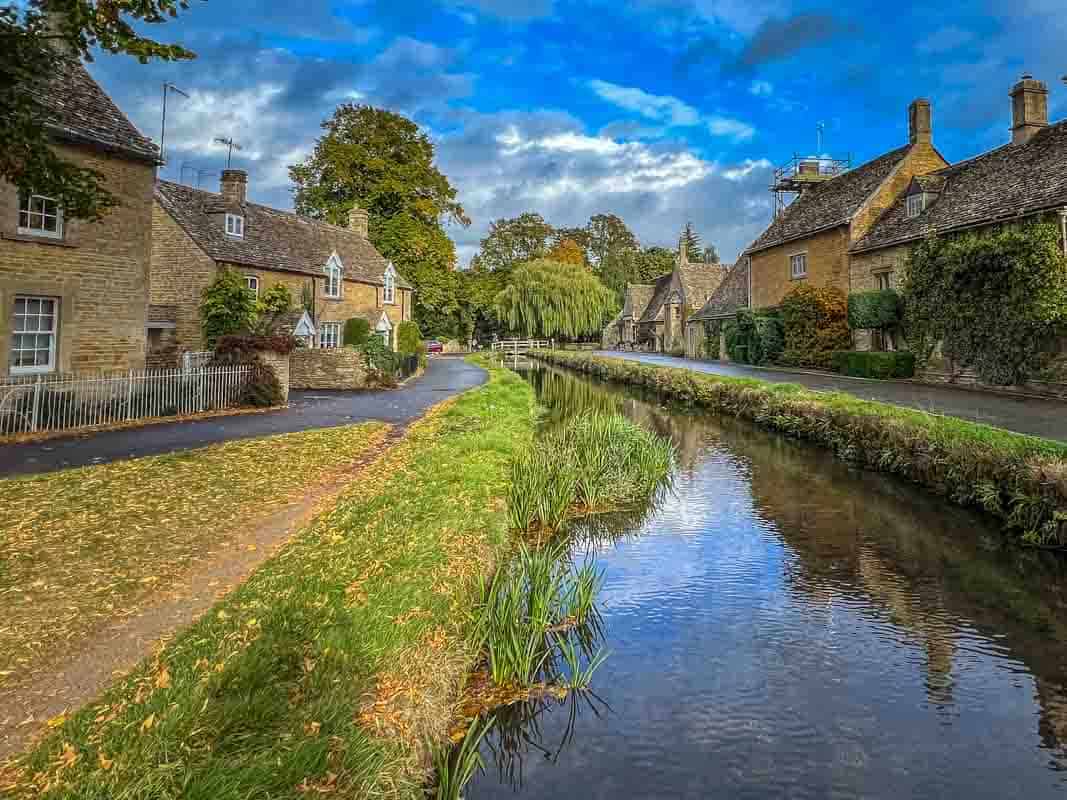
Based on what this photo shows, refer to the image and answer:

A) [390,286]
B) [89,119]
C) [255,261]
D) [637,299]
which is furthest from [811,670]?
[637,299]

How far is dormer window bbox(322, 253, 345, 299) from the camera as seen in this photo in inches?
1310

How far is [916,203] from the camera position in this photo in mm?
26391

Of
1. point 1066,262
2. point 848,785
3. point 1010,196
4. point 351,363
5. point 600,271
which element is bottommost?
point 848,785

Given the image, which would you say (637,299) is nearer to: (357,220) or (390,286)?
(357,220)

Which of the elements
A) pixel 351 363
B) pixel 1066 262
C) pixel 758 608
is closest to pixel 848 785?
pixel 758 608

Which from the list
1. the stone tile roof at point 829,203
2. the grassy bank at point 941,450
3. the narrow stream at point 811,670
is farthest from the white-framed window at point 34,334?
the stone tile roof at point 829,203

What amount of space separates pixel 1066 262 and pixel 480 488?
18960 mm

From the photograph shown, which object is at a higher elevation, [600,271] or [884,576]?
[600,271]

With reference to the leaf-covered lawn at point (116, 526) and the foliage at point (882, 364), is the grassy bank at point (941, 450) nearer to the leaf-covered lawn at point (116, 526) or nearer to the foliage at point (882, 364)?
the foliage at point (882, 364)

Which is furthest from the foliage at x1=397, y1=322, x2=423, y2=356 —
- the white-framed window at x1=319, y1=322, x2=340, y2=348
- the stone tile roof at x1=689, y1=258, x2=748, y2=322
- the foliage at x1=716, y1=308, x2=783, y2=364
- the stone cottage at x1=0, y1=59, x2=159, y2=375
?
the stone tile roof at x1=689, y1=258, x2=748, y2=322

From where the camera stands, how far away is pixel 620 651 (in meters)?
5.56

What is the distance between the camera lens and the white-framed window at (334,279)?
109ft

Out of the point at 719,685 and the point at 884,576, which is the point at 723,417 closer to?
the point at 884,576

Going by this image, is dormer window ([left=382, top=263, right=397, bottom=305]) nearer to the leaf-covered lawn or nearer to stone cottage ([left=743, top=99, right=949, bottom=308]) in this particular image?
stone cottage ([left=743, top=99, right=949, bottom=308])
